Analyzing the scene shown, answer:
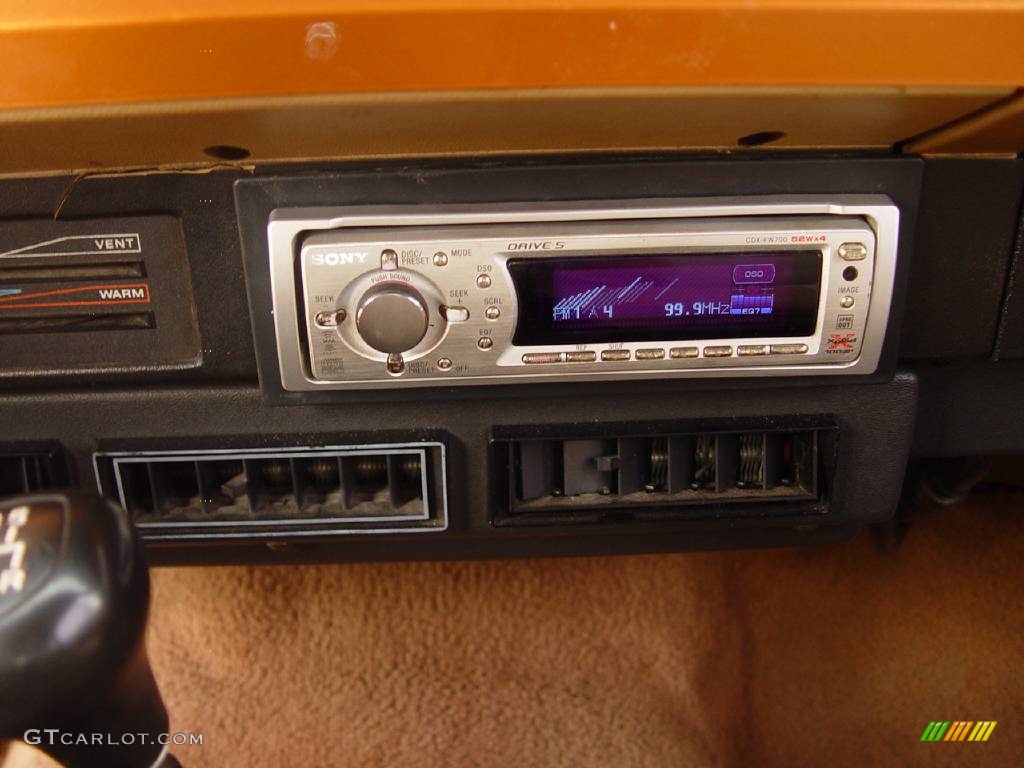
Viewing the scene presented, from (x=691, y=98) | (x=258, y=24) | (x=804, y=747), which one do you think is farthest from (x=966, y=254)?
(x=804, y=747)

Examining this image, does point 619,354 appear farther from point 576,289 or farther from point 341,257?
point 341,257

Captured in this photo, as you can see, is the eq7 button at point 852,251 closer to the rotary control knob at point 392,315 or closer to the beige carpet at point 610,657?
the rotary control knob at point 392,315

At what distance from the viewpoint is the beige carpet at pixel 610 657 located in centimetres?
98

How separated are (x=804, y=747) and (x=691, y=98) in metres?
0.87

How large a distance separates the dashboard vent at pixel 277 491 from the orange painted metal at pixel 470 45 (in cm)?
32

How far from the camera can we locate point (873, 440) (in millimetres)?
687

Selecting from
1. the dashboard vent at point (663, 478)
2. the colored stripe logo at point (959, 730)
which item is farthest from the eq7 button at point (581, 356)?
the colored stripe logo at point (959, 730)

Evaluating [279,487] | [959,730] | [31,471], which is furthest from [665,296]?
[959,730]

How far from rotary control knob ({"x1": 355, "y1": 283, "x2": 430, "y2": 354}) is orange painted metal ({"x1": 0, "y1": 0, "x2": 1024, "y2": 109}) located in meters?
0.17

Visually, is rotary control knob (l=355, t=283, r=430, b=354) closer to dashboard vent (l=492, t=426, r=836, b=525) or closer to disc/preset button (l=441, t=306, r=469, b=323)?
disc/preset button (l=441, t=306, r=469, b=323)

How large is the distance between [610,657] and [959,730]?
1.45 feet

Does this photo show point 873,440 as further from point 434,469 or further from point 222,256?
point 222,256

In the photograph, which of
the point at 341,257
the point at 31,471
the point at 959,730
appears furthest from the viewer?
the point at 959,730

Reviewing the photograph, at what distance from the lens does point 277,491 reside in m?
0.70
